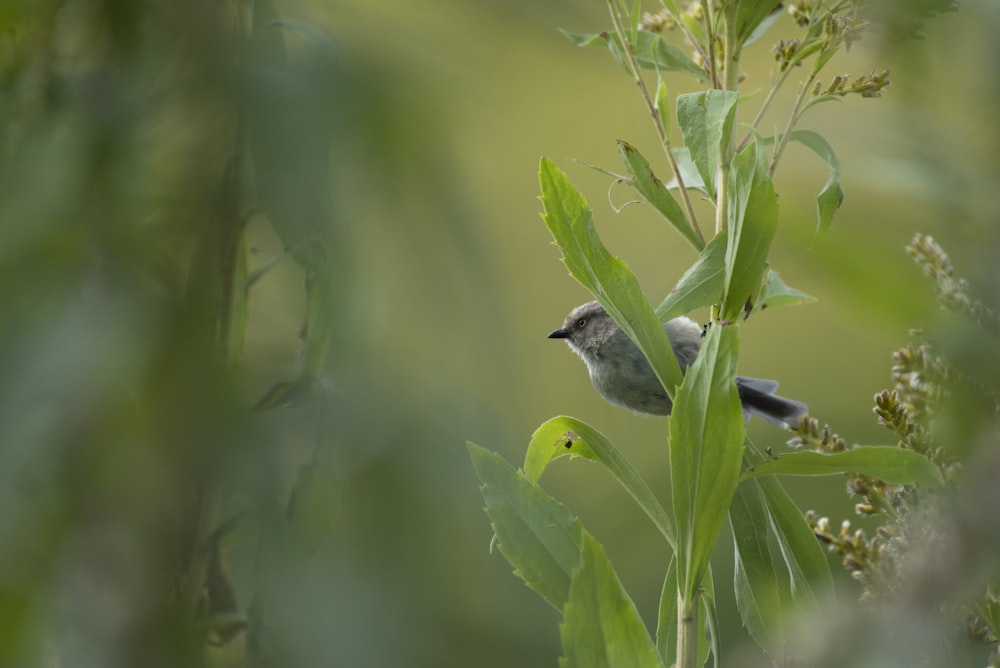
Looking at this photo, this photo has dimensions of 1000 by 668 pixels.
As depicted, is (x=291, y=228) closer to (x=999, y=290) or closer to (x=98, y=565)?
(x=98, y=565)

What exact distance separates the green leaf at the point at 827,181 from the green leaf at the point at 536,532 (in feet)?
0.91

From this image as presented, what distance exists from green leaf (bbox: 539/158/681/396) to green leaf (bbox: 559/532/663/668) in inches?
6.1

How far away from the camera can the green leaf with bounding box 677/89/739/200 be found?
0.72m

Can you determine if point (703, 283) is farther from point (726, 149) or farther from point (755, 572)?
point (755, 572)

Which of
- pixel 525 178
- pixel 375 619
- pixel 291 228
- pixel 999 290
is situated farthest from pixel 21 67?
pixel 525 178

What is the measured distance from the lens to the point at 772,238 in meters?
0.69

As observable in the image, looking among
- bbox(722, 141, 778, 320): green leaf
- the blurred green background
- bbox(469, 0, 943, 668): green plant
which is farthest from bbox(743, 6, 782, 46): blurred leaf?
the blurred green background

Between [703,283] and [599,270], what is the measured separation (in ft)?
0.25

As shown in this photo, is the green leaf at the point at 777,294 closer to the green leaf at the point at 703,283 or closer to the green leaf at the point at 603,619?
the green leaf at the point at 703,283

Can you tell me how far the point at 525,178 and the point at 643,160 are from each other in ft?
5.96

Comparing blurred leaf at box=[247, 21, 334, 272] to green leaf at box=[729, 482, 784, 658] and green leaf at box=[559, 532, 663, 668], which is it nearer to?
green leaf at box=[559, 532, 663, 668]

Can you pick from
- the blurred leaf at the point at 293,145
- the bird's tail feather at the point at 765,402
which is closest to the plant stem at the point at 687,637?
the blurred leaf at the point at 293,145

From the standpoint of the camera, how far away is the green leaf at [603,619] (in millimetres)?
639

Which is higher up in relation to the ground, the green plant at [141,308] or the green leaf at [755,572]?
the green plant at [141,308]
